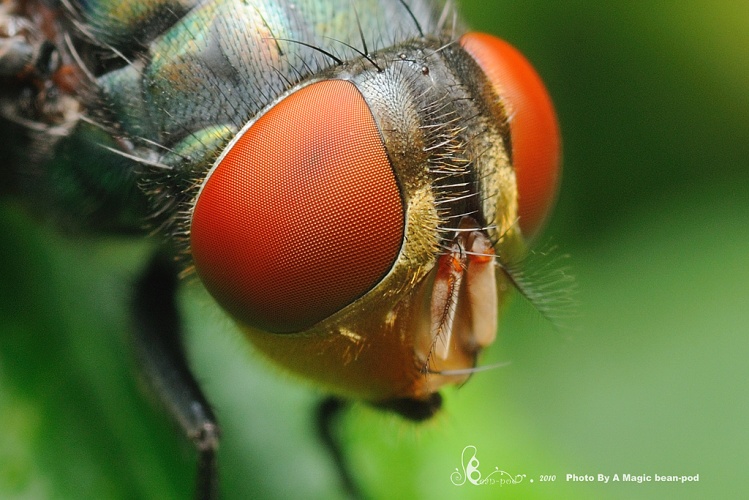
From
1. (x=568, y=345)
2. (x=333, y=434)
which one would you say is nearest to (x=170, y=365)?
(x=333, y=434)

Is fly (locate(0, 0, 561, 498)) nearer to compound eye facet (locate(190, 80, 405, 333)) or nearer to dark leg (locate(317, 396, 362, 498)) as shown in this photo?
compound eye facet (locate(190, 80, 405, 333))

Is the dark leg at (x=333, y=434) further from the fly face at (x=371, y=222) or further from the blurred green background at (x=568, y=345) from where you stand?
the fly face at (x=371, y=222)

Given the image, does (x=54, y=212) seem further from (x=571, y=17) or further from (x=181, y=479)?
(x=571, y=17)

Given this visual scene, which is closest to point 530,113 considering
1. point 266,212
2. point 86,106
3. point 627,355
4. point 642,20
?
point 266,212

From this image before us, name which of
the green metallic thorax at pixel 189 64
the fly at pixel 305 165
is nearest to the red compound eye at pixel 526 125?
the fly at pixel 305 165
